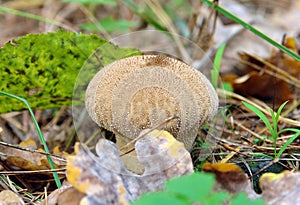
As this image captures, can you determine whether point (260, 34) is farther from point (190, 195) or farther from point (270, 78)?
point (190, 195)

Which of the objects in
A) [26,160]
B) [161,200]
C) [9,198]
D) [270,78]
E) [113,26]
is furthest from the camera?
[113,26]

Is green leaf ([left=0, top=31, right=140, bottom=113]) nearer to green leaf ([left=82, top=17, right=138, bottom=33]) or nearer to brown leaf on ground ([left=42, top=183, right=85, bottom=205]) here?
brown leaf on ground ([left=42, top=183, right=85, bottom=205])

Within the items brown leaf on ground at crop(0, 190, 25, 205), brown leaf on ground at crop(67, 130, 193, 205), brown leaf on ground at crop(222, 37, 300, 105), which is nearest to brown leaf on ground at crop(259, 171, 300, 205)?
brown leaf on ground at crop(67, 130, 193, 205)

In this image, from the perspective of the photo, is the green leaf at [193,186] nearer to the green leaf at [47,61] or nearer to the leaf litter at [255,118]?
the leaf litter at [255,118]

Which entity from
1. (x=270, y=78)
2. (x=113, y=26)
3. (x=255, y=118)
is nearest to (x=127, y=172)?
(x=255, y=118)

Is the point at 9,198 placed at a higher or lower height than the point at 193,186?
lower

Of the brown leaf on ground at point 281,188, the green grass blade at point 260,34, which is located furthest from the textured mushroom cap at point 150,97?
the green grass blade at point 260,34

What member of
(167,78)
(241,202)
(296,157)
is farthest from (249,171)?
(241,202)
